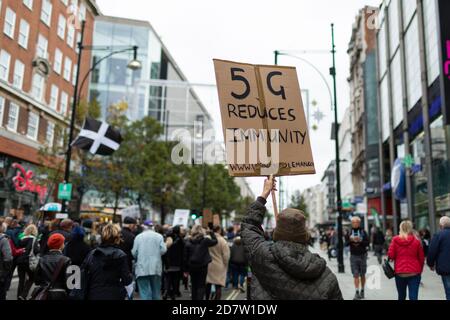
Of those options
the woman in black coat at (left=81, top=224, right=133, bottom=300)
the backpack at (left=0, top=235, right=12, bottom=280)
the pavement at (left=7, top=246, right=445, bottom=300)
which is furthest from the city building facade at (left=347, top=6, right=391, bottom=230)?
the woman in black coat at (left=81, top=224, right=133, bottom=300)

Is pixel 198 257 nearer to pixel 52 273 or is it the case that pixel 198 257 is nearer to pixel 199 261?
pixel 199 261

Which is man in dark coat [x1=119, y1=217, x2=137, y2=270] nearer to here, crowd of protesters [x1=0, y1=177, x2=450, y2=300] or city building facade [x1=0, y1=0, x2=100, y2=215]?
crowd of protesters [x1=0, y1=177, x2=450, y2=300]

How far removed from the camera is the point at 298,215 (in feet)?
10.00

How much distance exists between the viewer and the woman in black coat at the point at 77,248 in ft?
27.7

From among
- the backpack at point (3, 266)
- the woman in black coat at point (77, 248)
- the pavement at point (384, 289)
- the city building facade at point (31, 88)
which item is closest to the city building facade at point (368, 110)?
the pavement at point (384, 289)

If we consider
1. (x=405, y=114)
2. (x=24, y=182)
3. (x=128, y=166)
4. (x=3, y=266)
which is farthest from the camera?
(x=128, y=166)

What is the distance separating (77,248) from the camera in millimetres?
8578

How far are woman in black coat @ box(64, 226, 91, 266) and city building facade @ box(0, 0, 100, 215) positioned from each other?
43.8 ft

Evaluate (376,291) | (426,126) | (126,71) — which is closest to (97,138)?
(376,291)

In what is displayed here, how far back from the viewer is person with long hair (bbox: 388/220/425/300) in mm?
8422

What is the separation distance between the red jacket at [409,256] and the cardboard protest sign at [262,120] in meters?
5.08

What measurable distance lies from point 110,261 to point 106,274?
0.55 ft
